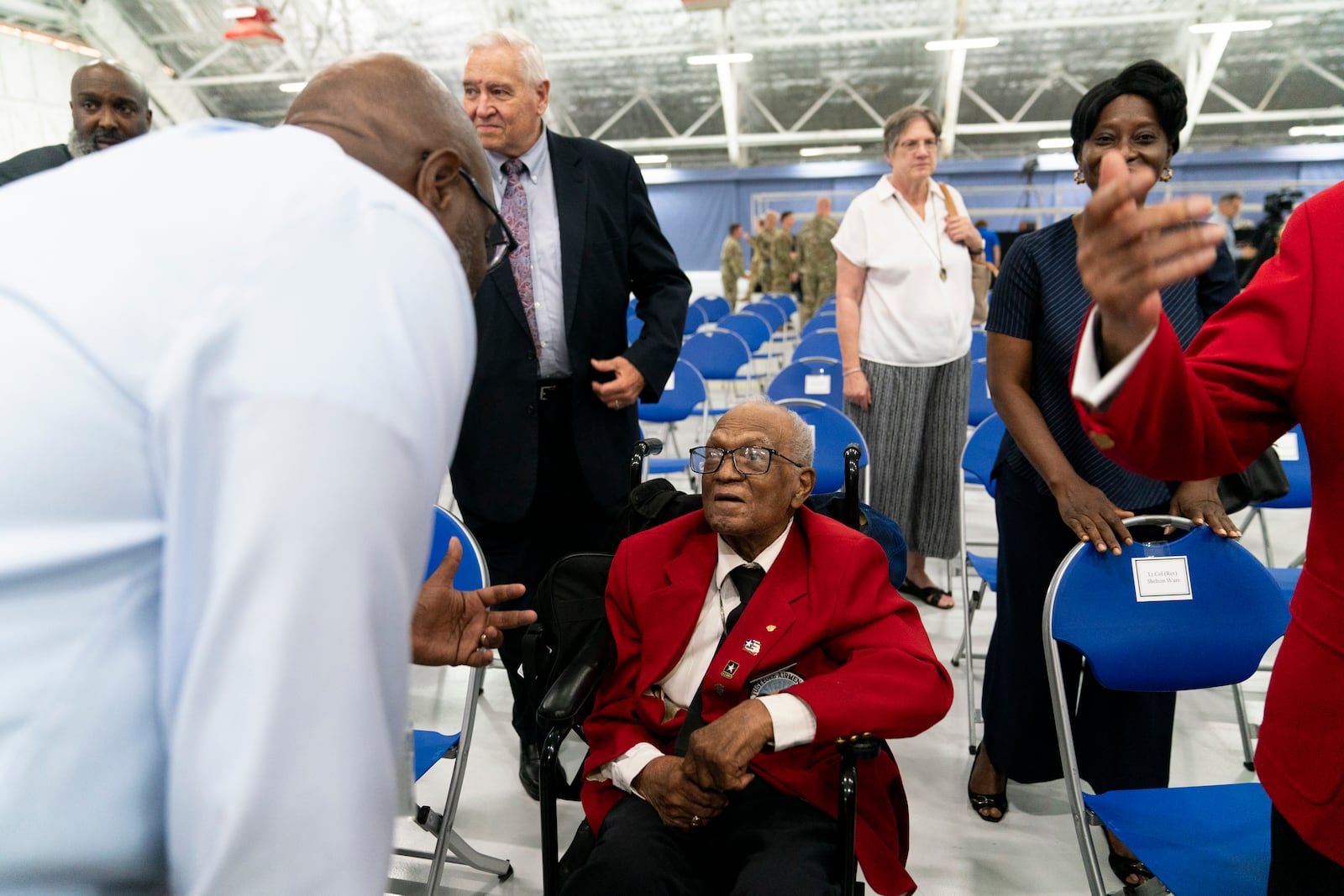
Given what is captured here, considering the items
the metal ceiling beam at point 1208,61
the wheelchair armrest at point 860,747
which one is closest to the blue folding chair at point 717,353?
the wheelchair armrest at point 860,747

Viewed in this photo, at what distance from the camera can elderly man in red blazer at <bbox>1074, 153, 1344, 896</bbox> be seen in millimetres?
928

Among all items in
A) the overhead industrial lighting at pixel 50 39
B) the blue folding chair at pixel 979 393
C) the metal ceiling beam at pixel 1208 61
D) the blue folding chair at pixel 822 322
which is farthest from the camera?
the metal ceiling beam at pixel 1208 61

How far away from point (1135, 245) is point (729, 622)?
1311 millimetres

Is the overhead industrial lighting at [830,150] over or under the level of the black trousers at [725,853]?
over

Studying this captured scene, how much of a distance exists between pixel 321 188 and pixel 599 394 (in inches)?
75.7

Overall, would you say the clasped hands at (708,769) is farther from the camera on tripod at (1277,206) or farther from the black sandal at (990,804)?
the camera on tripod at (1277,206)

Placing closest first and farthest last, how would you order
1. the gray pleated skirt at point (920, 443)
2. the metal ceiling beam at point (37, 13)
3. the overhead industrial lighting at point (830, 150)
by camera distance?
the gray pleated skirt at point (920, 443)
the metal ceiling beam at point (37, 13)
the overhead industrial lighting at point (830, 150)

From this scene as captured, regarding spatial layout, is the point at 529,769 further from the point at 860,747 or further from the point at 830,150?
the point at 830,150

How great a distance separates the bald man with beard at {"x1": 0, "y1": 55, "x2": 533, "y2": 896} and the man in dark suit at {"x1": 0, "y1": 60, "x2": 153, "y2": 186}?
2752mm

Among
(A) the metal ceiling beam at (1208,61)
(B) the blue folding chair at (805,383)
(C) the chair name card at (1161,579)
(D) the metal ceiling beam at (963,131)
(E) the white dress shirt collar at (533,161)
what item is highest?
(A) the metal ceiling beam at (1208,61)

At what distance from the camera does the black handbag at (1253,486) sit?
2.27m

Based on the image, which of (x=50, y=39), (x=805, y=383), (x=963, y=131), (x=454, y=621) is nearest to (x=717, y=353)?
(x=805, y=383)

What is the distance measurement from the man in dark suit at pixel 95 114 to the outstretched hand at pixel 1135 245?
9.48 feet

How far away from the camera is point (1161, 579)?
2014mm
